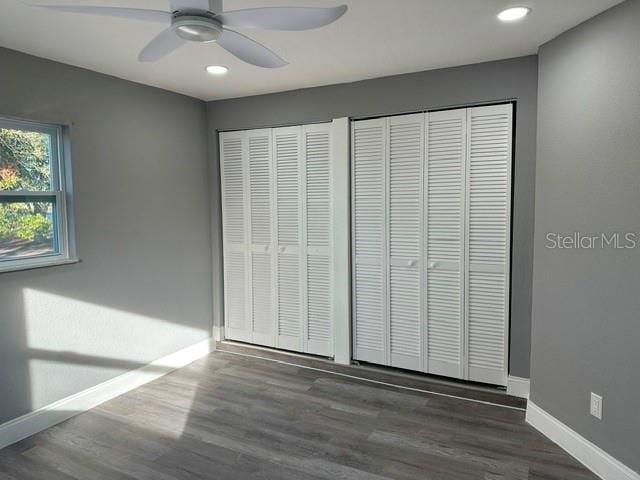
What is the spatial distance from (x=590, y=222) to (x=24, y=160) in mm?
3384

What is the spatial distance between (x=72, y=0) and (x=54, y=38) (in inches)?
21.2

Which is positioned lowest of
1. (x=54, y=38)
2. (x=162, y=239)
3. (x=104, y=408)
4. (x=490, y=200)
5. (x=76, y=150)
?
(x=104, y=408)

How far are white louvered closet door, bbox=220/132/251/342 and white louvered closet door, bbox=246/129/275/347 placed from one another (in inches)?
2.6

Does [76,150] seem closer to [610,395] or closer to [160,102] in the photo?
[160,102]

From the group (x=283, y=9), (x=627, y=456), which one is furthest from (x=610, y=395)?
(x=283, y=9)

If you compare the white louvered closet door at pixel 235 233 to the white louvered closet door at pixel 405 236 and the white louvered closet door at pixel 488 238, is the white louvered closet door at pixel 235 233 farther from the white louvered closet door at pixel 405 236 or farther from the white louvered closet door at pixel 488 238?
the white louvered closet door at pixel 488 238

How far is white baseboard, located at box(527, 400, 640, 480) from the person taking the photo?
225 cm

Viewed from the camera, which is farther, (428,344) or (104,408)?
(428,344)

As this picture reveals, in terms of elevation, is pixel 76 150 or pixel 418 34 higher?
pixel 418 34

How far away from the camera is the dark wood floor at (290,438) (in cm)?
244

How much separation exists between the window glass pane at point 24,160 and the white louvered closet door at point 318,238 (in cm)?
193

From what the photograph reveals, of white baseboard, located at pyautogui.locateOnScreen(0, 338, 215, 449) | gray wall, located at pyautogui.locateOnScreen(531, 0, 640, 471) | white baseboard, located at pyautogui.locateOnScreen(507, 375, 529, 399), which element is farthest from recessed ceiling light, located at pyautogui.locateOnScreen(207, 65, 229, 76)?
white baseboard, located at pyautogui.locateOnScreen(507, 375, 529, 399)

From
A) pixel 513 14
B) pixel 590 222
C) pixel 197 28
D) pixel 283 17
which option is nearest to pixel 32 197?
pixel 197 28

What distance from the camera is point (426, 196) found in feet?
11.3
